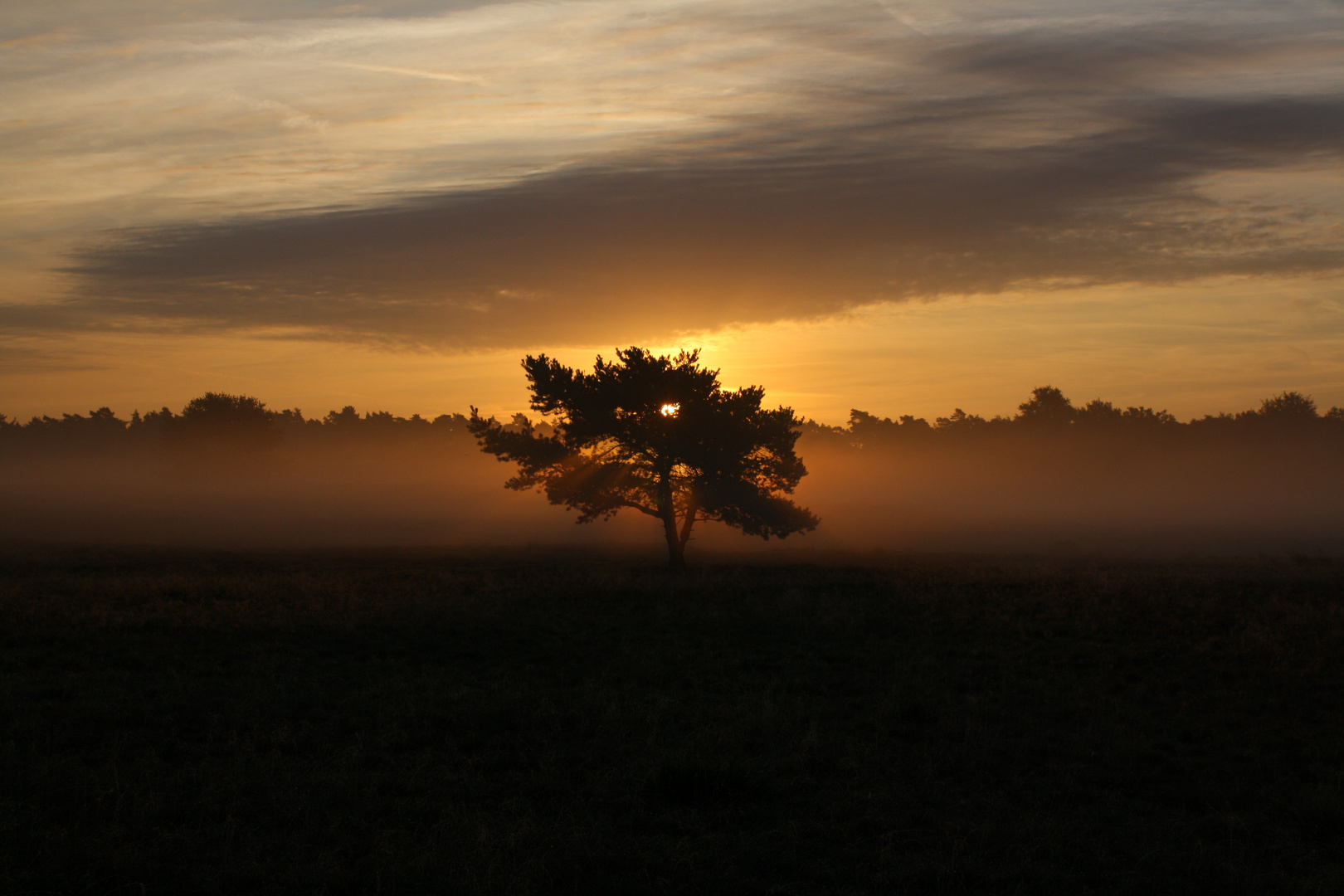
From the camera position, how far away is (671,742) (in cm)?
1127

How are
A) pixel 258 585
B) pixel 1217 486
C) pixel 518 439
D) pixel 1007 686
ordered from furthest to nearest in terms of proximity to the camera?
pixel 1217 486 → pixel 518 439 → pixel 258 585 → pixel 1007 686

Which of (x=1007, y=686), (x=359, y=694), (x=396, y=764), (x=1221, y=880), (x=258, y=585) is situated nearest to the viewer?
(x=1221, y=880)

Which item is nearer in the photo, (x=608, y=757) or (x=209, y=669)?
(x=608, y=757)

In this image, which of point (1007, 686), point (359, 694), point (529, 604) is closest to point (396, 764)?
point (359, 694)

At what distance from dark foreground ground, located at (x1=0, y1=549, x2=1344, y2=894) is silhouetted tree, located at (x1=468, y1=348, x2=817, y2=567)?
13950mm

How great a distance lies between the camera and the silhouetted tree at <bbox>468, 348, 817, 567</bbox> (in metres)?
35.5

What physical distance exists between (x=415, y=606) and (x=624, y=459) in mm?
17542

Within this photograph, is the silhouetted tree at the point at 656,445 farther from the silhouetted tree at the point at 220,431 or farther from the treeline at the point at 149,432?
the treeline at the point at 149,432

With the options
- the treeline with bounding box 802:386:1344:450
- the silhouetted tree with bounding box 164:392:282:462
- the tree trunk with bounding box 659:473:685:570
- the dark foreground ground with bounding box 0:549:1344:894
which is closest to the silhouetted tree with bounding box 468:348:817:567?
the tree trunk with bounding box 659:473:685:570

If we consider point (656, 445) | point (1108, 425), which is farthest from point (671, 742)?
point (1108, 425)

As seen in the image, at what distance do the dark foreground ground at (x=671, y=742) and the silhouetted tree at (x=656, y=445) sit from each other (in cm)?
1395

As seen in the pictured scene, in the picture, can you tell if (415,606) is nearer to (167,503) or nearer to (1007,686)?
(1007,686)

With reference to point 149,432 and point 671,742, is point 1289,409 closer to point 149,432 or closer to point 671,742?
point 671,742

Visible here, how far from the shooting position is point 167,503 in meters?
80.6
